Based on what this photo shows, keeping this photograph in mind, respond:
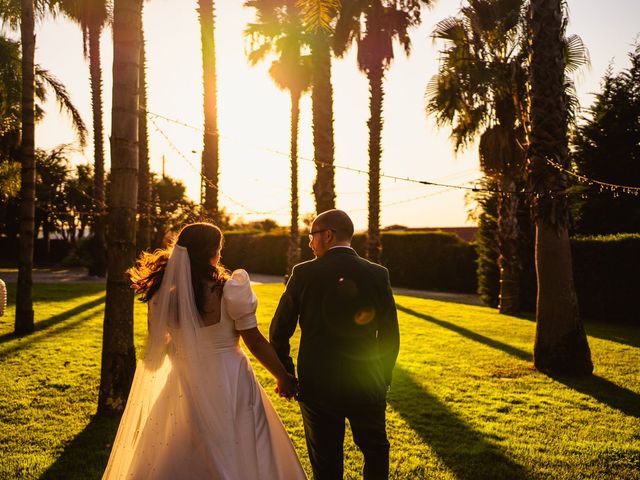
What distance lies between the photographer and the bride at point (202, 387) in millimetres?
2924

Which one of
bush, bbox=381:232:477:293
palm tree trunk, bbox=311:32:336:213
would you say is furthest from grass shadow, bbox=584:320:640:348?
bush, bbox=381:232:477:293

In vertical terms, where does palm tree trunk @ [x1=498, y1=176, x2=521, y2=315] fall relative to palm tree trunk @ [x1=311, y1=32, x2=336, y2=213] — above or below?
below

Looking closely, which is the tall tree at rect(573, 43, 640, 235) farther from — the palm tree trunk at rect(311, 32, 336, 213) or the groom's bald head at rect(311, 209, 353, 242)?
the groom's bald head at rect(311, 209, 353, 242)

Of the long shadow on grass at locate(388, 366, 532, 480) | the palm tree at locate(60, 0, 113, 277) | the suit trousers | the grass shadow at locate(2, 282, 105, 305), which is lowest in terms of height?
the long shadow on grass at locate(388, 366, 532, 480)

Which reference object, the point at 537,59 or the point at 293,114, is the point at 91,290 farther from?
the point at 537,59

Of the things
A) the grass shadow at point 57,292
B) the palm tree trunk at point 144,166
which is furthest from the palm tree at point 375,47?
the grass shadow at point 57,292

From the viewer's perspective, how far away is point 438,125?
16.5 m

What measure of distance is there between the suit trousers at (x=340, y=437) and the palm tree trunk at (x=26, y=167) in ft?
31.3

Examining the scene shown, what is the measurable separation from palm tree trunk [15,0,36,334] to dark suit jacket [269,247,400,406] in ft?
30.7

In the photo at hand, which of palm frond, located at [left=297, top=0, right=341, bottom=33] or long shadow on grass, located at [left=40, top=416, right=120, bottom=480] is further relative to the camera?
palm frond, located at [left=297, top=0, right=341, bottom=33]

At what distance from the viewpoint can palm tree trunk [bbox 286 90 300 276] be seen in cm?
2372

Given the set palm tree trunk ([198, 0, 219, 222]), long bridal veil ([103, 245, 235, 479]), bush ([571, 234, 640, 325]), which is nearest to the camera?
long bridal veil ([103, 245, 235, 479])

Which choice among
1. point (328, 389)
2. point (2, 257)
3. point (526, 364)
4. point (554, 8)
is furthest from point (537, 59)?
point (2, 257)

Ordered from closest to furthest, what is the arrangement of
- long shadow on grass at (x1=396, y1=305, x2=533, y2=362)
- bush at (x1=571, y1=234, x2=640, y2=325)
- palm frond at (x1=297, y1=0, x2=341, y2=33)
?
palm frond at (x1=297, y1=0, x2=341, y2=33) < long shadow on grass at (x1=396, y1=305, x2=533, y2=362) < bush at (x1=571, y1=234, x2=640, y2=325)
